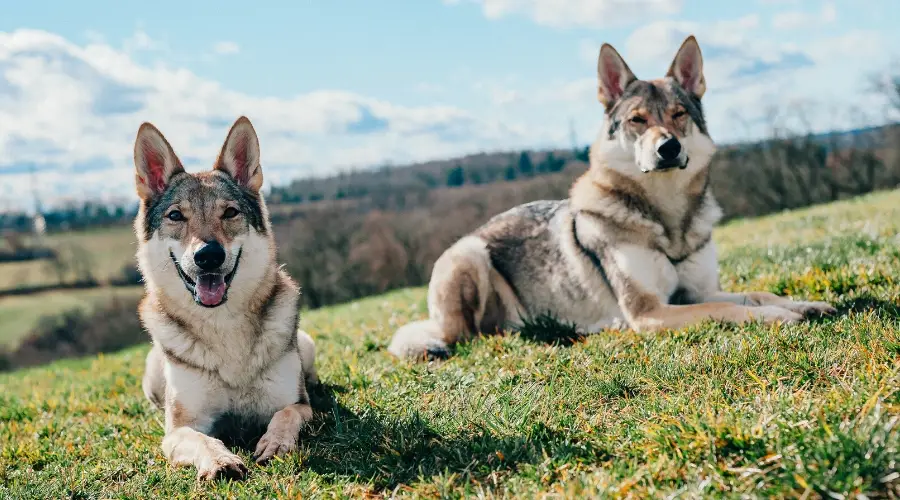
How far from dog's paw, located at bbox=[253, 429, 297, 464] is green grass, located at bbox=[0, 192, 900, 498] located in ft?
0.37

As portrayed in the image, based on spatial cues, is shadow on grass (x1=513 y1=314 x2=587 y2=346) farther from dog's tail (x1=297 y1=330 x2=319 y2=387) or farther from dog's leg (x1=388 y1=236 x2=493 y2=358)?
dog's tail (x1=297 y1=330 x2=319 y2=387)

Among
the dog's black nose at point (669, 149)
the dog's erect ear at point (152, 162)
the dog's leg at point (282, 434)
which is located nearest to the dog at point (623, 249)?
the dog's black nose at point (669, 149)

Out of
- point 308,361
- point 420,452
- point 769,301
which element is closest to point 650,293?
point 769,301

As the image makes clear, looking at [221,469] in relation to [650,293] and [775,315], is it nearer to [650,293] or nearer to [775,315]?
[650,293]

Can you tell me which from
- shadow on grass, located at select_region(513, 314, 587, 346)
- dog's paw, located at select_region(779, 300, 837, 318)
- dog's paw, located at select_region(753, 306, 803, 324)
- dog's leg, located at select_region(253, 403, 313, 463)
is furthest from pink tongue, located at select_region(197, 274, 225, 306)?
dog's paw, located at select_region(779, 300, 837, 318)

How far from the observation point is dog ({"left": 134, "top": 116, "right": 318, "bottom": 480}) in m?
5.07

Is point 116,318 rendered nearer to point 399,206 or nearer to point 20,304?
point 20,304

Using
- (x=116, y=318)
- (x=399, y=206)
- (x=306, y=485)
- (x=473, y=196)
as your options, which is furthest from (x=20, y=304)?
(x=306, y=485)

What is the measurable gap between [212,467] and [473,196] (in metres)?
65.5

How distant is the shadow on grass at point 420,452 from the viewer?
395 centimetres

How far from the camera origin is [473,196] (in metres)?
69.4

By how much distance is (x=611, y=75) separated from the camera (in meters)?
7.10

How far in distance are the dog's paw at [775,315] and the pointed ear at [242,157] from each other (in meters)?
4.70

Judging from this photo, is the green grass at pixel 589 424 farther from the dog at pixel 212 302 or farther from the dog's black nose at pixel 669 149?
the dog's black nose at pixel 669 149
